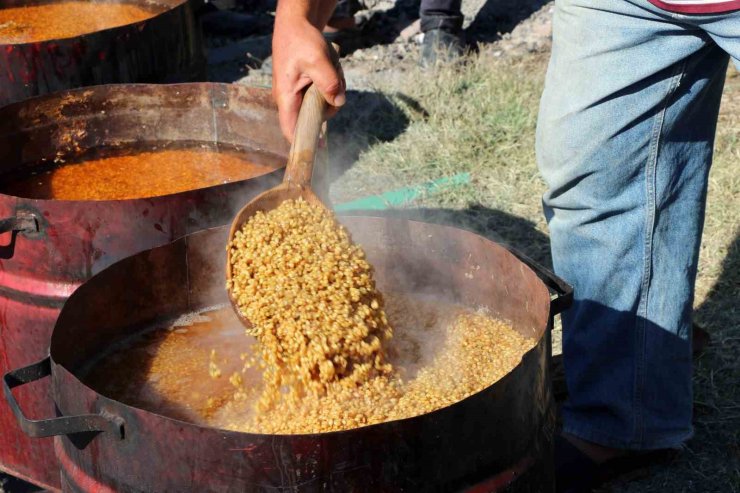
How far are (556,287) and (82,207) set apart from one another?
47.5 inches

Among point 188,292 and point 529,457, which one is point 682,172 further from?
point 188,292

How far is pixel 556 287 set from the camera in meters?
2.14

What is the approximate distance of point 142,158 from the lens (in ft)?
10.3

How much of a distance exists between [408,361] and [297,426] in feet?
1.46

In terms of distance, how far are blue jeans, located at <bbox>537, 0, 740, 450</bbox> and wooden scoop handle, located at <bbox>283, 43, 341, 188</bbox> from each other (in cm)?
69

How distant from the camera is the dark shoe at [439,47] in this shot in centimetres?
616

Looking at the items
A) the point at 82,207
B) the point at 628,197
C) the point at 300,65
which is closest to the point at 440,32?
the point at 628,197

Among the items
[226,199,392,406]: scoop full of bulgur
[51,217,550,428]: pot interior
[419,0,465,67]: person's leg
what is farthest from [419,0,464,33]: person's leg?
[226,199,392,406]: scoop full of bulgur

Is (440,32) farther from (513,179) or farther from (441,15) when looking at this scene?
(513,179)

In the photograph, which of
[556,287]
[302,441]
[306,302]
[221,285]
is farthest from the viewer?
[221,285]

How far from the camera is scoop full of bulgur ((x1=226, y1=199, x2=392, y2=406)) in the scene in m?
1.97

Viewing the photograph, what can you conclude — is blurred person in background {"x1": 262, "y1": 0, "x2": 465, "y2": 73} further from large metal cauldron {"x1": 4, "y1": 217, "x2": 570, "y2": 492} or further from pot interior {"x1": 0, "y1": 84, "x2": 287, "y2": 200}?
large metal cauldron {"x1": 4, "y1": 217, "x2": 570, "y2": 492}

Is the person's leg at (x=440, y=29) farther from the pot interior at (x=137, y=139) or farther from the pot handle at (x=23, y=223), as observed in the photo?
the pot handle at (x=23, y=223)

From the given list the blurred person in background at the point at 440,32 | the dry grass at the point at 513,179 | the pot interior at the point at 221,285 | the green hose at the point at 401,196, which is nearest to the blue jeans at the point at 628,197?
the dry grass at the point at 513,179
